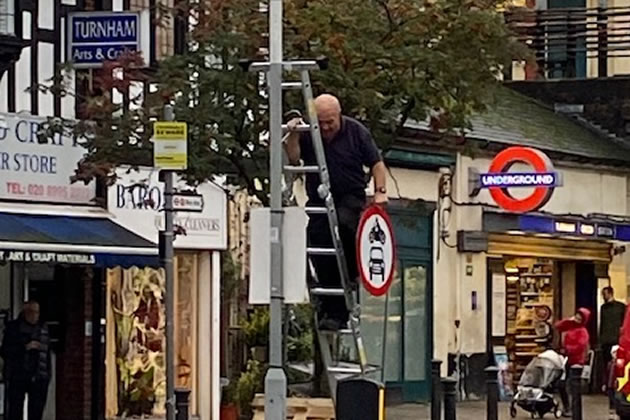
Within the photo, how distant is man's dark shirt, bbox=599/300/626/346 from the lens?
2964 cm

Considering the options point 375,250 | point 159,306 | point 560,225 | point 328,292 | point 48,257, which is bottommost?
point 159,306

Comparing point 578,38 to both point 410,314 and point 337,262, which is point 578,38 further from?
point 337,262

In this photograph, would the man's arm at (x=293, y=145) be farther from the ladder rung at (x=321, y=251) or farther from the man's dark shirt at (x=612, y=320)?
the man's dark shirt at (x=612, y=320)

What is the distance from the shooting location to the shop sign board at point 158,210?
934 inches

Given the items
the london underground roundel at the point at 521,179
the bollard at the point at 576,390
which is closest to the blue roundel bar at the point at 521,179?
the london underground roundel at the point at 521,179

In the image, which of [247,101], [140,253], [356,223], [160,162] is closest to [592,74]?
[140,253]

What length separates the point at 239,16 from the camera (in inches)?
759

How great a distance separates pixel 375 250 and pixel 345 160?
871 millimetres

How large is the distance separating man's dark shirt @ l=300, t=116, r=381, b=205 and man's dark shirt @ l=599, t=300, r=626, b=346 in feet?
56.9

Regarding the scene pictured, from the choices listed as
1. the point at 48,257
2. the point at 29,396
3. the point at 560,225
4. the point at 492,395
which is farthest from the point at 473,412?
the point at 48,257

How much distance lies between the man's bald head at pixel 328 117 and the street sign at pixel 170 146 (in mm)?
3906

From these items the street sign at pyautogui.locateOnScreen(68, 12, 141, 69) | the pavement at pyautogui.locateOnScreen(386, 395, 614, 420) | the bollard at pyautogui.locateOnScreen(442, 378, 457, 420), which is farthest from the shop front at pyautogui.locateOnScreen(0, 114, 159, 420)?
the pavement at pyautogui.locateOnScreen(386, 395, 614, 420)

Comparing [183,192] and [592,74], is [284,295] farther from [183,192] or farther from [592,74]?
[592,74]

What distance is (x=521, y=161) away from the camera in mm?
30719
